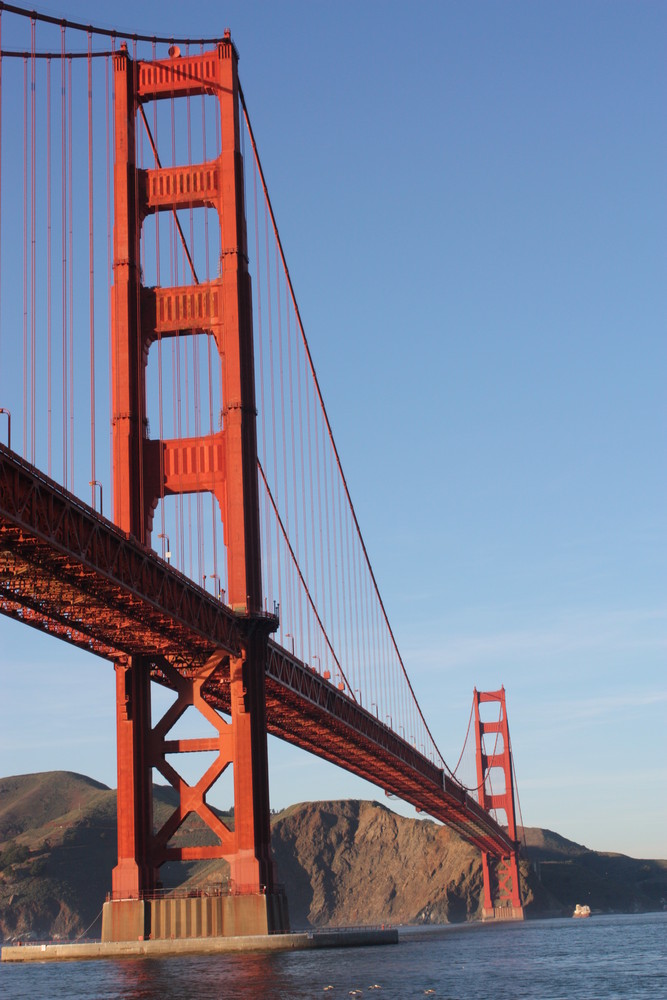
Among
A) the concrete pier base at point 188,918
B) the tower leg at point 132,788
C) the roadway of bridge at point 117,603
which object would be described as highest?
the roadway of bridge at point 117,603

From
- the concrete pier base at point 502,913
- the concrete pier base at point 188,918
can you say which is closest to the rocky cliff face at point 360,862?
the concrete pier base at point 502,913

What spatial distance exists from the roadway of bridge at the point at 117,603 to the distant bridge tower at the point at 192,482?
1.68 meters

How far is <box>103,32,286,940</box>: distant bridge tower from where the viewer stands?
45406 mm

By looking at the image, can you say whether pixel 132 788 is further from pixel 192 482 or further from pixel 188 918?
pixel 192 482

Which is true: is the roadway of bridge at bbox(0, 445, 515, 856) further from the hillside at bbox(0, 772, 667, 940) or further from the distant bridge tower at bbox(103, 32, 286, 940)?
the hillside at bbox(0, 772, 667, 940)

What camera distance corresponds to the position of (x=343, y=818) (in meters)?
195

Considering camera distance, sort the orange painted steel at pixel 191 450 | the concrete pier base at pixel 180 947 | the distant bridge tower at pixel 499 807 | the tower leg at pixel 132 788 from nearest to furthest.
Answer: the concrete pier base at pixel 180 947, the tower leg at pixel 132 788, the orange painted steel at pixel 191 450, the distant bridge tower at pixel 499 807

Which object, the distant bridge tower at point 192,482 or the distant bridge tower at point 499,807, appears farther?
the distant bridge tower at point 499,807

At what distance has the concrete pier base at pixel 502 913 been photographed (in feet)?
458

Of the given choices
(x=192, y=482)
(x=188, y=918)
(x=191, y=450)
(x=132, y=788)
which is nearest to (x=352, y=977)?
(x=188, y=918)

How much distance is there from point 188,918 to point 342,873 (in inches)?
5887

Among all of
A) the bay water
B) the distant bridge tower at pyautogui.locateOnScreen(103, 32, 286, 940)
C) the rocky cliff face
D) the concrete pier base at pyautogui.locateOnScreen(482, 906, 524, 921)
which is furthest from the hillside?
the distant bridge tower at pyautogui.locateOnScreen(103, 32, 286, 940)

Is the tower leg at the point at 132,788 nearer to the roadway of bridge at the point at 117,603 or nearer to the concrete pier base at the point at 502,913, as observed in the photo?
the roadway of bridge at the point at 117,603

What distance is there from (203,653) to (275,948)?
941 cm
